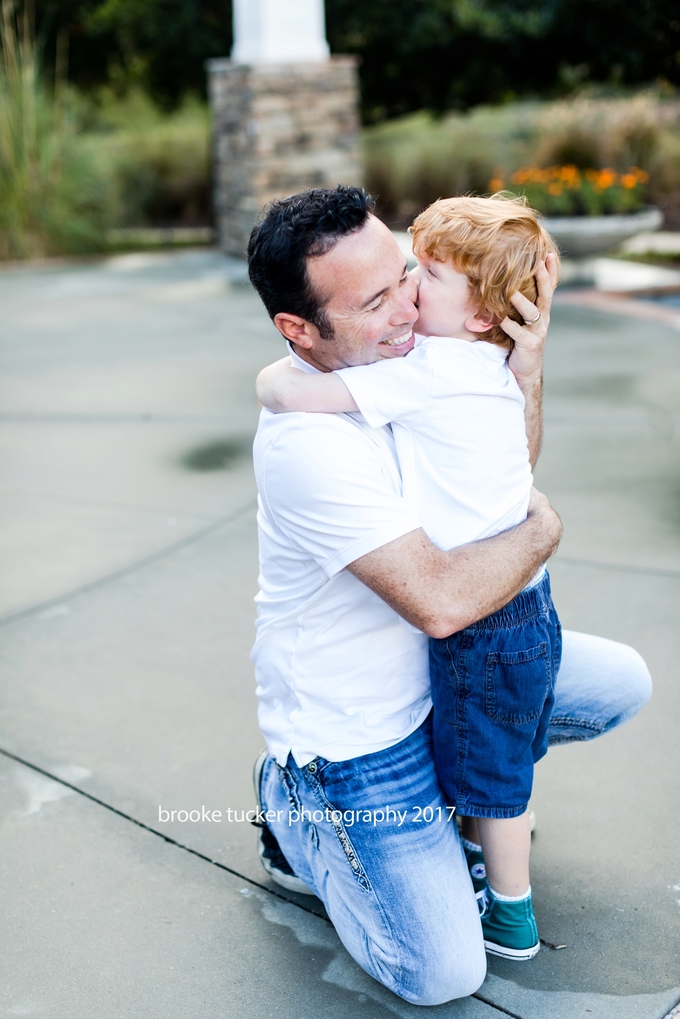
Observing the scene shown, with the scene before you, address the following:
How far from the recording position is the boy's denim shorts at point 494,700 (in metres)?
2.00

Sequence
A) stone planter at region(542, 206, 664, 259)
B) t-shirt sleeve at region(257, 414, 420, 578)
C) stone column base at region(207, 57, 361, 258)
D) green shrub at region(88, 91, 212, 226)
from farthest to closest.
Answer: green shrub at region(88, 91, 212, 226), stone column base at region(207, 57, 361, 258), stone planter at region(542, 206, 664, 259), t-shirt sleeve at region(257, 414, 420, 578)

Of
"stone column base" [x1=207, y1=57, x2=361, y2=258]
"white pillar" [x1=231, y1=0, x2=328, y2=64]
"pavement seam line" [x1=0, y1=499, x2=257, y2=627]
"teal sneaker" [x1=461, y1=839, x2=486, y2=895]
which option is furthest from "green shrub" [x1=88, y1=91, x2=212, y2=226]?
"teal sneaker" [x1=461, y1=839, x2=486, y2=895]

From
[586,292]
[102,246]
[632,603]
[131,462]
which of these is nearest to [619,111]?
[586,292]

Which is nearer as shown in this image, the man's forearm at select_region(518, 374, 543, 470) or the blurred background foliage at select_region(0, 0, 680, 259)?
the man's forearm at select_region(518, 374, 543, 470)

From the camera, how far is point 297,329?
204cm

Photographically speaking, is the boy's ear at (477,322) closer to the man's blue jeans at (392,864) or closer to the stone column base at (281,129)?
the man's blue jeans at (392,864)

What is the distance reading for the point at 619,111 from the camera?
12.1 metres

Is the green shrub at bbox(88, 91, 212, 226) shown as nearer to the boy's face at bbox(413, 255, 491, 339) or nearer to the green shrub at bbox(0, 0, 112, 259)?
the green shrub at bbox(0, 0, 112, 259)

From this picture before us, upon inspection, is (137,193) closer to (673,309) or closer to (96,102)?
(96,102)

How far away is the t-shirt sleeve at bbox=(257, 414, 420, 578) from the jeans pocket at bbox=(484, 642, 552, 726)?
1.04 ft

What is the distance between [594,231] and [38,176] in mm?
5132

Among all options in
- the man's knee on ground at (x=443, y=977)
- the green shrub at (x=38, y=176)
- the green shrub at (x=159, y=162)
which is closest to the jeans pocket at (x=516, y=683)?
the man's knee on ground at (x=443, y=977)

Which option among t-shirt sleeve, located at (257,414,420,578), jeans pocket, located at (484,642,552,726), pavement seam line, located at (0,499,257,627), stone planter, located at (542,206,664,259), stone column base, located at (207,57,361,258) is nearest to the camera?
t-shirt sleeve, located at (257,414,420,578)

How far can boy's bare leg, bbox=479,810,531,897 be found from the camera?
2092mm
